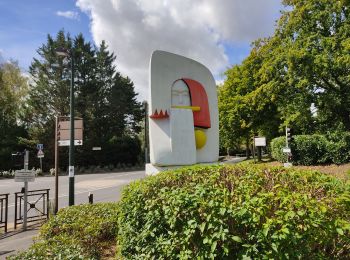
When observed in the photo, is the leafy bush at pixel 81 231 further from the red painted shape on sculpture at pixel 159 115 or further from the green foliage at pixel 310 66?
the green foliage at pixel 310 66

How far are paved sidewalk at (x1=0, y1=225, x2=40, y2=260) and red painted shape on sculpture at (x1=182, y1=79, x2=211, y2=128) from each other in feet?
16.6

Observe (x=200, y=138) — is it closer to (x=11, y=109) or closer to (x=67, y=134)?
(x=67, y=134)

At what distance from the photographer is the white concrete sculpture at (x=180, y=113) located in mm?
8578

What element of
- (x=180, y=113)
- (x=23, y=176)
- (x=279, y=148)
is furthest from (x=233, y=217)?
(x=279, y=148)

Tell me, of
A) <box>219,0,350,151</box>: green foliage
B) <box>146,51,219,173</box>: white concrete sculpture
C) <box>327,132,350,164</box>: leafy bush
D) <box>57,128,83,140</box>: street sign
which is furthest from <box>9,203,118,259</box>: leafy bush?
<box>327,132,350,164</box>: leafy bush

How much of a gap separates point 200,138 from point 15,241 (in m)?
5.24

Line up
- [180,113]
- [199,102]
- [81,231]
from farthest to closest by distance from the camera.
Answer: [199,102] < [180,113] < [81,231]

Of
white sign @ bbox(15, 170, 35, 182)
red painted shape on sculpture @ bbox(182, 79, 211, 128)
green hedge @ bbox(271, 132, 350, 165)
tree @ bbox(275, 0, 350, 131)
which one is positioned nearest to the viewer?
red painted shape on sculpture @ bbox(182, 79, 211, 128)

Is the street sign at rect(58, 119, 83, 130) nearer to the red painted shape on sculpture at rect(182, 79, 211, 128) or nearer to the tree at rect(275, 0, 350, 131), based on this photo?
the red painted shape on sculpture at rect(182, 79, 211, 128)

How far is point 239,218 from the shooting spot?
9.82 feet

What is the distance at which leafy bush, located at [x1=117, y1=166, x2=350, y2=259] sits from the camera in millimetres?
2895

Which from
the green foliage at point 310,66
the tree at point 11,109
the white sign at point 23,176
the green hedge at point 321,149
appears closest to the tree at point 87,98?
the tree at point 11,109

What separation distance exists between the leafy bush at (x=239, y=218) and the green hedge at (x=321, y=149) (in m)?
19.0

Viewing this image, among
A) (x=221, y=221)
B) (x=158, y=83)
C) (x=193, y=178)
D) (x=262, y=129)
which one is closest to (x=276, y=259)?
(x=221, y=221)
